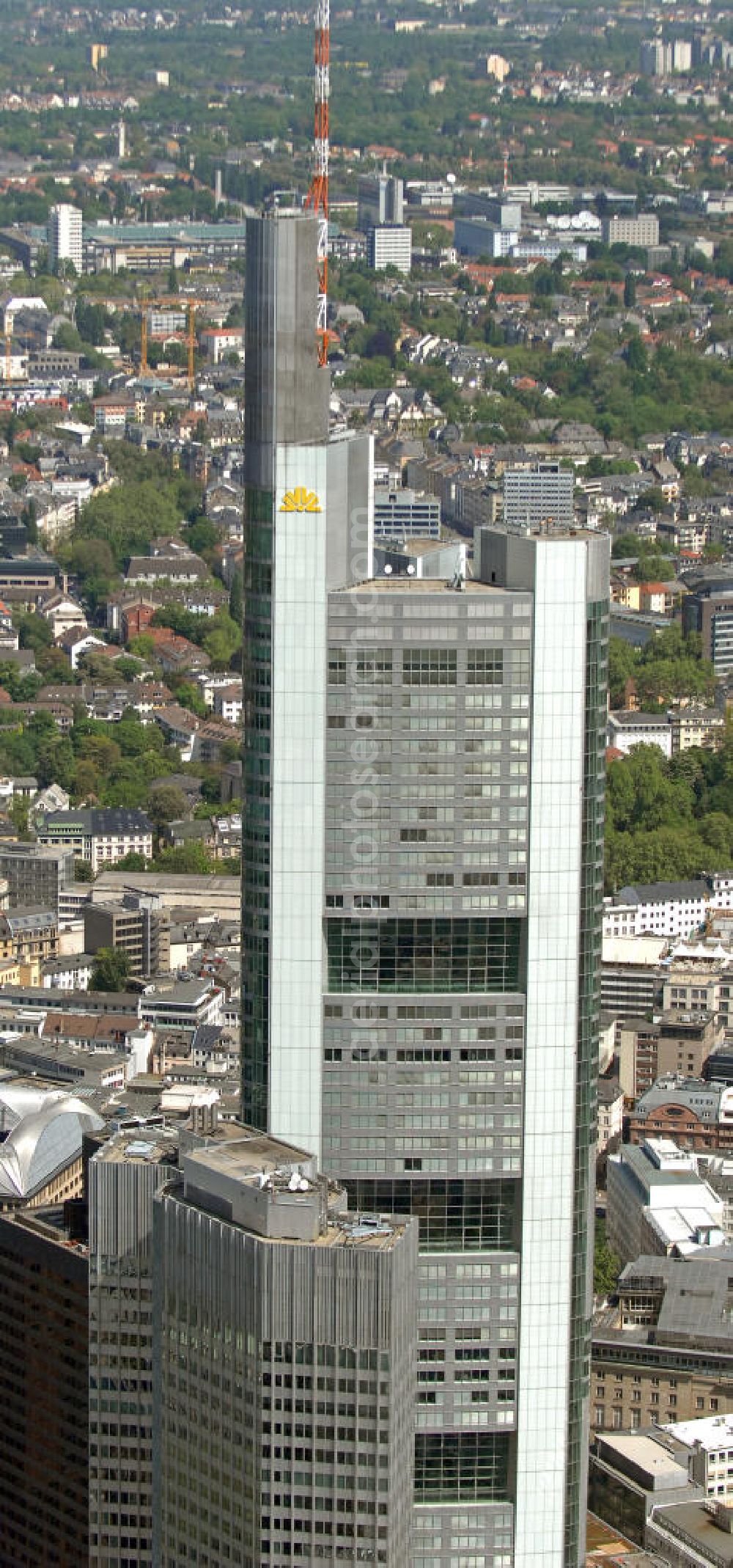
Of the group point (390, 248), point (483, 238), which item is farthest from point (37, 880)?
point (483, 238)

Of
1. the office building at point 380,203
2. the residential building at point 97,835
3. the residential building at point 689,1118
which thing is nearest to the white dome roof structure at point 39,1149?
the residential building at point 689,1118

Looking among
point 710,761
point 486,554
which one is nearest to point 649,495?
point 710,761

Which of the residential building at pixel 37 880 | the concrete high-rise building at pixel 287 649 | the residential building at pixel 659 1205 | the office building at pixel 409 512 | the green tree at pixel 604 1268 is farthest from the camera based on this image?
the office building at pixel 409 512

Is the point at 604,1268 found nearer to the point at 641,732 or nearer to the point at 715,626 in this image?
the point at 641,732

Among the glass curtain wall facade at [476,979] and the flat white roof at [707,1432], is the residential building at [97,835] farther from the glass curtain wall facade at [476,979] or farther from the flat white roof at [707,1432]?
the glass curtain wall facade at [476,979]

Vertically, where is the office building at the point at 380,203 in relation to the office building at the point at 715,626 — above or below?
above

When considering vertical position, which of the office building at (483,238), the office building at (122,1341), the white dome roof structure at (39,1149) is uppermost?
the office building at (483,238)

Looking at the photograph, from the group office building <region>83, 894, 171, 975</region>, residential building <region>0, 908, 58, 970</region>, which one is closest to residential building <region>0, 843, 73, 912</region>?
residential building <region>0, 908, 58, 970</region>
